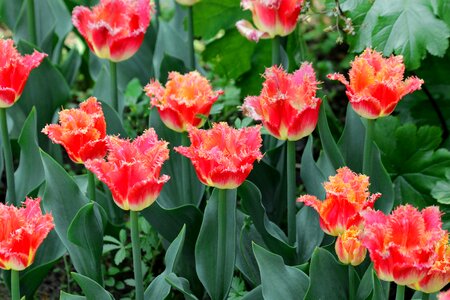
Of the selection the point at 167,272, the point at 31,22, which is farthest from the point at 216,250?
the point at 31,22

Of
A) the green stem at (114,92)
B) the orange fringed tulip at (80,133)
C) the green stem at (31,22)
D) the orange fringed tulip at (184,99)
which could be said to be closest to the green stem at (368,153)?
the orange fringed tulip at (184,99)

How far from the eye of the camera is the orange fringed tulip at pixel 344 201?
A: 1778 millimetres

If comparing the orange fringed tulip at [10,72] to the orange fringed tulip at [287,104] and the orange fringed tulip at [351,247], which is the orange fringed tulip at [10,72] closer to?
the orange fringed tulip at [287,104]

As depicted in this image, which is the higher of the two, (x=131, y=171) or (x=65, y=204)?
(x=131, y=171)

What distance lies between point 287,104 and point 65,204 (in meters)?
0.57

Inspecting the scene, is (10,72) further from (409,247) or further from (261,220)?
(409,247)

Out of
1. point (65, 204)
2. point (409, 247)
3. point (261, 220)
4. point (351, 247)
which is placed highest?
point (409, 247)

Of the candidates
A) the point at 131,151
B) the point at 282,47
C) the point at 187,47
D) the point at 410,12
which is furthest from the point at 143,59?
the point at 131,151

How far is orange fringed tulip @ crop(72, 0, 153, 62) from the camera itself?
7.43 feet

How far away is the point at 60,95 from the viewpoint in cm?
277

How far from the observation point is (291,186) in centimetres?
213

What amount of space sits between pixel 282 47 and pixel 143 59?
0.64 m

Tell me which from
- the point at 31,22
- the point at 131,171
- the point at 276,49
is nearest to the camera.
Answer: the point at 131,171

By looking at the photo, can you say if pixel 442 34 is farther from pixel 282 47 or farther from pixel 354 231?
pixel 354 231
